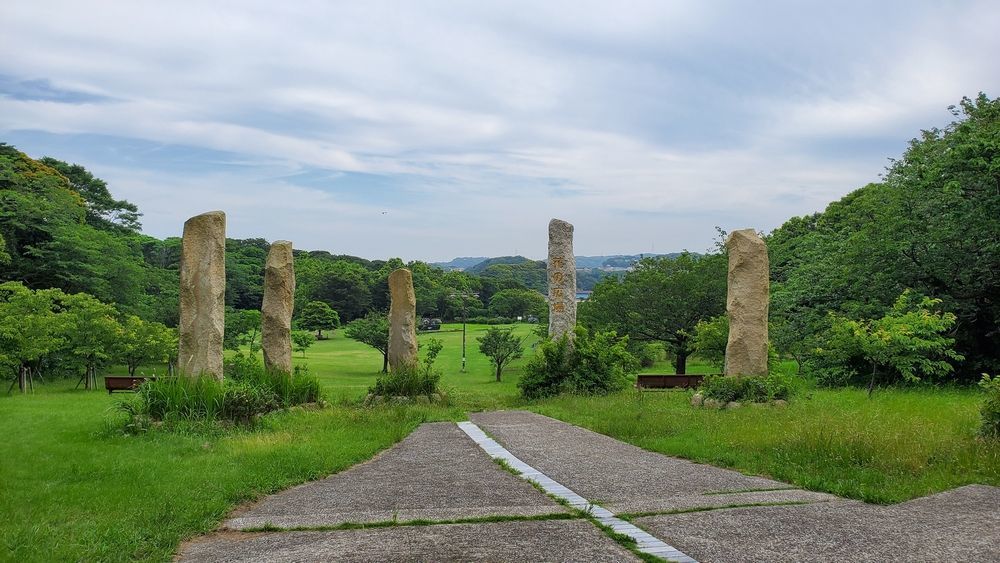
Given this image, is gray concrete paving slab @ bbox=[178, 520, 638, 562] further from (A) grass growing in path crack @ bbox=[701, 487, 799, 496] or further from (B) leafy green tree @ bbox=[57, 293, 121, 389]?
(B) leafy green tree @ bbox=[57, 293, 121, 389]

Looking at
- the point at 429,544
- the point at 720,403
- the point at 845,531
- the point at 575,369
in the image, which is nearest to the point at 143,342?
the point at 575,369

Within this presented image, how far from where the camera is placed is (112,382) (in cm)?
1902

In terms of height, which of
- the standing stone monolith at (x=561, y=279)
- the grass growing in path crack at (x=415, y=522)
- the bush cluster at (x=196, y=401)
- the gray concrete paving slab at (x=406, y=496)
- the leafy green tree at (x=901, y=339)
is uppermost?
the standing stone monolith at (x=561, y=279)

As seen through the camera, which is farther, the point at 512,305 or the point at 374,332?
the point at 512,305

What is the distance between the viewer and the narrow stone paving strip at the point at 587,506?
16.6 ft

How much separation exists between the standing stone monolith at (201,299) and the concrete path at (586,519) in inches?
214

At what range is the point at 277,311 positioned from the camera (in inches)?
614

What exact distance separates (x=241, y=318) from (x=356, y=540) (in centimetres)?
2902

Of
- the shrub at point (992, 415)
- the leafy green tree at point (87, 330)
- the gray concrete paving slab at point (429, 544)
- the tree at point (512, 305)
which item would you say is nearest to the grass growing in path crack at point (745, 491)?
the gray concrete paving slab at point (429, 544)

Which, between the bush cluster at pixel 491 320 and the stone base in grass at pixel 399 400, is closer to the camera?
the stone base in grass at pixel 399 400

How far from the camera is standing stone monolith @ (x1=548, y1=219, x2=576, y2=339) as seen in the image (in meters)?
19.3

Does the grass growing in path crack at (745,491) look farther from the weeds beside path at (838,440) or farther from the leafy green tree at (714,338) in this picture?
the leafy green tree at (714,338)

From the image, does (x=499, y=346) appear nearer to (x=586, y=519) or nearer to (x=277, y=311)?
(x=277, y=311)

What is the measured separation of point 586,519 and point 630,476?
6.88 ft
